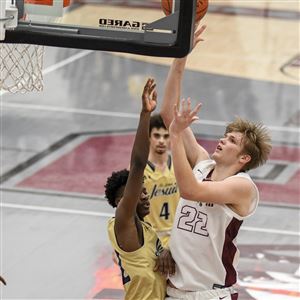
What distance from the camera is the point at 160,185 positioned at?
27.4ft

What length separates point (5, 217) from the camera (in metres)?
10.7

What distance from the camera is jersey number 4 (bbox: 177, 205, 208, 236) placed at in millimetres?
5969

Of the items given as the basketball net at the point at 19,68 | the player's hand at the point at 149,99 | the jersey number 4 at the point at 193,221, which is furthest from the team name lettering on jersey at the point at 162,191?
the player's hand at the point at 149,99

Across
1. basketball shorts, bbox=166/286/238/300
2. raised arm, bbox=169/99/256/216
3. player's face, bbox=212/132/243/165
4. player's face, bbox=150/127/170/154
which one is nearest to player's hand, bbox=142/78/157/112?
raised arm, bbox=169/99/256/216

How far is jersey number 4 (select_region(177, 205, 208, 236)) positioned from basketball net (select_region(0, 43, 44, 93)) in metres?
1.20

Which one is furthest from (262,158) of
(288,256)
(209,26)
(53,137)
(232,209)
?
(209,26)

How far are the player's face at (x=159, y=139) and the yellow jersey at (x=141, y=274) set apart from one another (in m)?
2.34

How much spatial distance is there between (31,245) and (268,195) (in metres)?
2.99

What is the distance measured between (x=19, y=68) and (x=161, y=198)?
228 cm

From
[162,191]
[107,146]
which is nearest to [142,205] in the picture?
[162,191]

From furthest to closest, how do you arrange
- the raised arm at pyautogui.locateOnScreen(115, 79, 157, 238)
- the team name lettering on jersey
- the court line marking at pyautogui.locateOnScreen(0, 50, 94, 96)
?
1. the court line marking at pyautogui.locateOnScreen(0, 50, 94, 96)
2. the team name lettering on jersey
3. the raised arm at pyautogui.locateOnScreen(115, 79, 157, 238)

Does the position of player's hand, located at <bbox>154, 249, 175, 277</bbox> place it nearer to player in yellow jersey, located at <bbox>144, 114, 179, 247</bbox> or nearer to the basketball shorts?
the basketball shorts

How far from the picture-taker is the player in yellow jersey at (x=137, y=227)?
19.2 ft

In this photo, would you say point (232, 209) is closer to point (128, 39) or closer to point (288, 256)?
point (128, 39)
